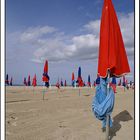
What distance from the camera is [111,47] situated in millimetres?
3852

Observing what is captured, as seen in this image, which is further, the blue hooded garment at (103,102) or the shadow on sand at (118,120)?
the shadow on sand at (118,120)

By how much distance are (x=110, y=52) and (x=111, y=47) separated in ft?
0.27

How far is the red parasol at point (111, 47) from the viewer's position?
3.81 meters

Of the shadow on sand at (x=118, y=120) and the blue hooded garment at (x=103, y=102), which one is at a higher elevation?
the blue hooded garment at (x=103, y=102)

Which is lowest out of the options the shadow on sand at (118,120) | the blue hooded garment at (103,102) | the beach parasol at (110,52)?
the shadow on sand at (118,120)

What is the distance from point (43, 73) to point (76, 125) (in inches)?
261

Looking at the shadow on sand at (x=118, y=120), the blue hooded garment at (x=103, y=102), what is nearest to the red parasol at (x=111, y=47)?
the blue hooded garment at (x=103, y=102)

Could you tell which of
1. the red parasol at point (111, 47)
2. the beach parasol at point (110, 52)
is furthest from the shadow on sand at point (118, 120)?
the red parasol at point (111, 47)

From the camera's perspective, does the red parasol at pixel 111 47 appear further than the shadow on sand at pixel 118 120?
No

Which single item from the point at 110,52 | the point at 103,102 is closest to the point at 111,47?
the point at 110,52

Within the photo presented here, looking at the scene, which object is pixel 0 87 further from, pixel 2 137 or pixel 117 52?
pixel 117 52

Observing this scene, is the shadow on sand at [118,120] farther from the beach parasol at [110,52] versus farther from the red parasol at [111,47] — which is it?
the red parasol at [111,47]

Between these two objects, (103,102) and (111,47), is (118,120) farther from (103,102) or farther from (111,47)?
(111,47)

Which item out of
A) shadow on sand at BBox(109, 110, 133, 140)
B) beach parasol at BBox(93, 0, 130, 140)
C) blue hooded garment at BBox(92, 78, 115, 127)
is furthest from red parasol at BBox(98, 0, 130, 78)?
shadow on sand at BBox(109, 110, 133, 140)
